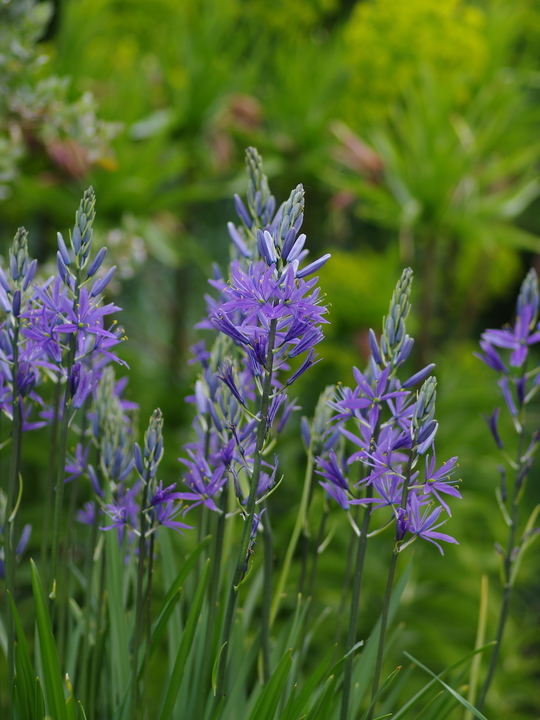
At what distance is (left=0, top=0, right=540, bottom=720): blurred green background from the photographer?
1.56m

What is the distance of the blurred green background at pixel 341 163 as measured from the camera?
1559 millimetres

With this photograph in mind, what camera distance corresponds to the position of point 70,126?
107 cm

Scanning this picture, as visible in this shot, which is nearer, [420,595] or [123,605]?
[123,605]

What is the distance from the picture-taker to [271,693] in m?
0.46

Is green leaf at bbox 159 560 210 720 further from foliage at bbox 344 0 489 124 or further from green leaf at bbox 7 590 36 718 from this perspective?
foliage at bbox 344 0 489 124

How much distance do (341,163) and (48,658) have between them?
149 cm

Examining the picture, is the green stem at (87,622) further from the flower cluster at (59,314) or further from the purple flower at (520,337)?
the purple flower at (520,337)

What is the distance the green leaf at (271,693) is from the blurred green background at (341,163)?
3.27 feet

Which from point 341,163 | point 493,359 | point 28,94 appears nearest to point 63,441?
point 493,359

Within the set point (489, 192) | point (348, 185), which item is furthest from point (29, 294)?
point (489, 192)

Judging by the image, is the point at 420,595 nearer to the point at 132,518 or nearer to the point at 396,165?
the point at 396,165

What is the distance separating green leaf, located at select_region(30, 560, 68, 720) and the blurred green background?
1037 mm

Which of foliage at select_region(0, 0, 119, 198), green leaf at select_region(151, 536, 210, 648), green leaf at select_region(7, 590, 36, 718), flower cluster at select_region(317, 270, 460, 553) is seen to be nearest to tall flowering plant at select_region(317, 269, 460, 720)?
flower cluster at select_region(317, 270, 460, 553)

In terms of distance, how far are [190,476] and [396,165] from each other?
126 cm
